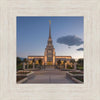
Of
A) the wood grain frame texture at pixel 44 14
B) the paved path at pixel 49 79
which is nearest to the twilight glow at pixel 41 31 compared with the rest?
the paved path at pixel 49 79

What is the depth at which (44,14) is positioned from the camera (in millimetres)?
3594

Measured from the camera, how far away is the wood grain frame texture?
3.25m

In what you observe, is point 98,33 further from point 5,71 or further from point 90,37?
point 5,71

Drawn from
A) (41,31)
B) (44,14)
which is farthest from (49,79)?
(41,31)

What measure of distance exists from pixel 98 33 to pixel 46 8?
5.67ft

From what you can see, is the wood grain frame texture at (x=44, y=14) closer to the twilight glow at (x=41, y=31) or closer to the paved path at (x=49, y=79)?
the paved path at (x=49, y=79)

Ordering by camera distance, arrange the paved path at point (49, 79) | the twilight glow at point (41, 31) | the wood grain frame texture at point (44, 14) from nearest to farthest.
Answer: the wood grain frame texture at point (44, 14) < the paved path at point (49, 79) < the twilight glow at point (41, 31)

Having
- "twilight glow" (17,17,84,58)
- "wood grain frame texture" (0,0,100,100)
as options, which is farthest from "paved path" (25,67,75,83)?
"twilight glow" (17,17,84,58)

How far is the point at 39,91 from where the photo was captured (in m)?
3.76

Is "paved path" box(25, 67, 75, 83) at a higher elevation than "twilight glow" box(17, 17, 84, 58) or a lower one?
lower

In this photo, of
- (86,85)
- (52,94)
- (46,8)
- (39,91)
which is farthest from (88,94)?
(46,8)

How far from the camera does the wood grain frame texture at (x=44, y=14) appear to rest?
128 inches

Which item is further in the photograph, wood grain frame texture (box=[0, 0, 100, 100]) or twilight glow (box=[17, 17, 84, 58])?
twilight glow (box=[17, 17, 84, 58])

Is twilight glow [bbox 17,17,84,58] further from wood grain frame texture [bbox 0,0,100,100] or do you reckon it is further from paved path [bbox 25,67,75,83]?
wood grain frame texture [bbox 0,0,100,100]
